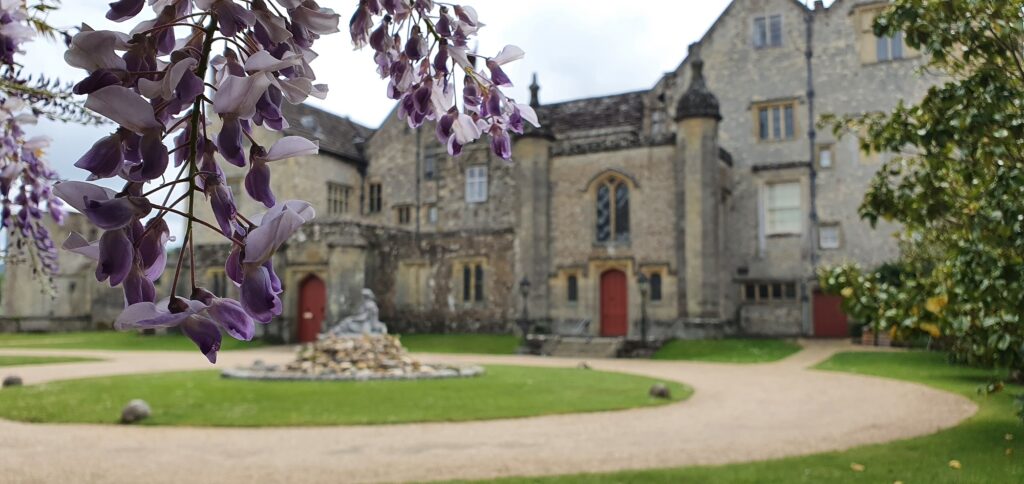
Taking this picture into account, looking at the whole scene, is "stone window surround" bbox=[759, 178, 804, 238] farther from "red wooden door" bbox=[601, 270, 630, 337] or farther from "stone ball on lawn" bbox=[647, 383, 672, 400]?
"stone ball on lawn" bbox=[647, 383, 672, 400]

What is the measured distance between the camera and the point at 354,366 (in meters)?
19.2

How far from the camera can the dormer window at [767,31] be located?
32.2 meters

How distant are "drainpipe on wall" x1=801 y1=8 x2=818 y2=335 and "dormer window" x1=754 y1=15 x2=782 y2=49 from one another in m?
1.08

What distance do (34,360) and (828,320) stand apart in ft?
91.0

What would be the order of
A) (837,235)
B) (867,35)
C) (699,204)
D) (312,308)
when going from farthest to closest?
(312,308)
(837,235)
(867,35)
(699,204)

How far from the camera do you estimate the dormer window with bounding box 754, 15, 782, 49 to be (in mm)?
32188

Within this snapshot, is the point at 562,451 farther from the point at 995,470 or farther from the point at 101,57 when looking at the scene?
the point at 101,57

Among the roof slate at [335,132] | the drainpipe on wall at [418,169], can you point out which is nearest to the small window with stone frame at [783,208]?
the drainpipe on wall at [418,169]

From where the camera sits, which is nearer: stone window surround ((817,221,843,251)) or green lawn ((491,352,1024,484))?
green lawn ((491,352,1024,484))

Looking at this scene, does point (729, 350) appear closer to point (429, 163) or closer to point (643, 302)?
point (643, 302)

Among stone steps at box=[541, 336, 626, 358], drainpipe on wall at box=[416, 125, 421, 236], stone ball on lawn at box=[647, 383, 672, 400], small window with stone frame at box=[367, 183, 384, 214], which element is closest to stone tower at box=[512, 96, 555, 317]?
stone steps at box=[541, 336, 626, 358]

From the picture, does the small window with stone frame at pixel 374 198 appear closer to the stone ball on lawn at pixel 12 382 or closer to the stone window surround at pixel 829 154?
the stone window surround at pixel 829 154

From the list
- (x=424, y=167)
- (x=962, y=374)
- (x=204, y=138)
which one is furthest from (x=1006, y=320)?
(x=424, y=167)

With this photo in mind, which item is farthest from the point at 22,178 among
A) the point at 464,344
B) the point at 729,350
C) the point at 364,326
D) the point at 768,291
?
the point at 768,291
